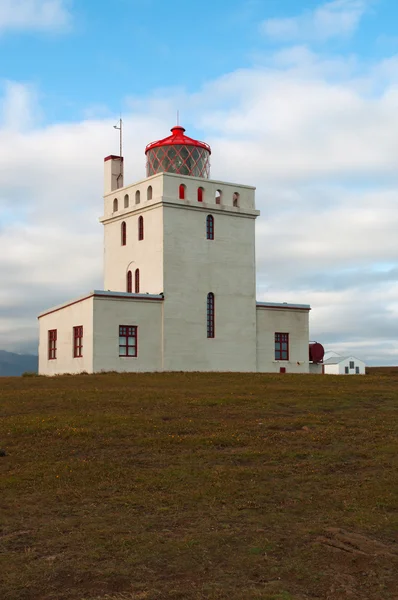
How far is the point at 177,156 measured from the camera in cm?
4528

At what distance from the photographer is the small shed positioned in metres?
102

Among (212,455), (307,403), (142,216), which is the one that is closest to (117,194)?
(142,216)

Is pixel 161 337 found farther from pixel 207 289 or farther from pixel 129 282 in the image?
pixel 129 282

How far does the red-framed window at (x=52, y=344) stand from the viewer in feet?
152

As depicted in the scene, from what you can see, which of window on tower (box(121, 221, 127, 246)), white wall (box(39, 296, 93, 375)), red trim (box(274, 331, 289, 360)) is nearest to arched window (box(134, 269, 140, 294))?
window on tower (box(121, 221, 127, 246))

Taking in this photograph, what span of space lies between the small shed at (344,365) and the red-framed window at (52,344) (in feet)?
201

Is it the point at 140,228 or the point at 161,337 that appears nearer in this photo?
the point at 161,337

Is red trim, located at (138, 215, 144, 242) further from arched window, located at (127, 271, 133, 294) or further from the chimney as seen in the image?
the chimney

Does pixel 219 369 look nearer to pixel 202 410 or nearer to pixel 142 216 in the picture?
pixel 142 216

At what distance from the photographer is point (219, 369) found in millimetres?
44125

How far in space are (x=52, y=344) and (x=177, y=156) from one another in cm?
1390

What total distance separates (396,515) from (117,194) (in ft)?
120

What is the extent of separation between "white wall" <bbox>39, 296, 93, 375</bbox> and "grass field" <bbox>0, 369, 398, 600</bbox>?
15.2 metres

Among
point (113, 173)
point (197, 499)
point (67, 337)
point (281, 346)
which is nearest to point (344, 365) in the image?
point (281, 346)
